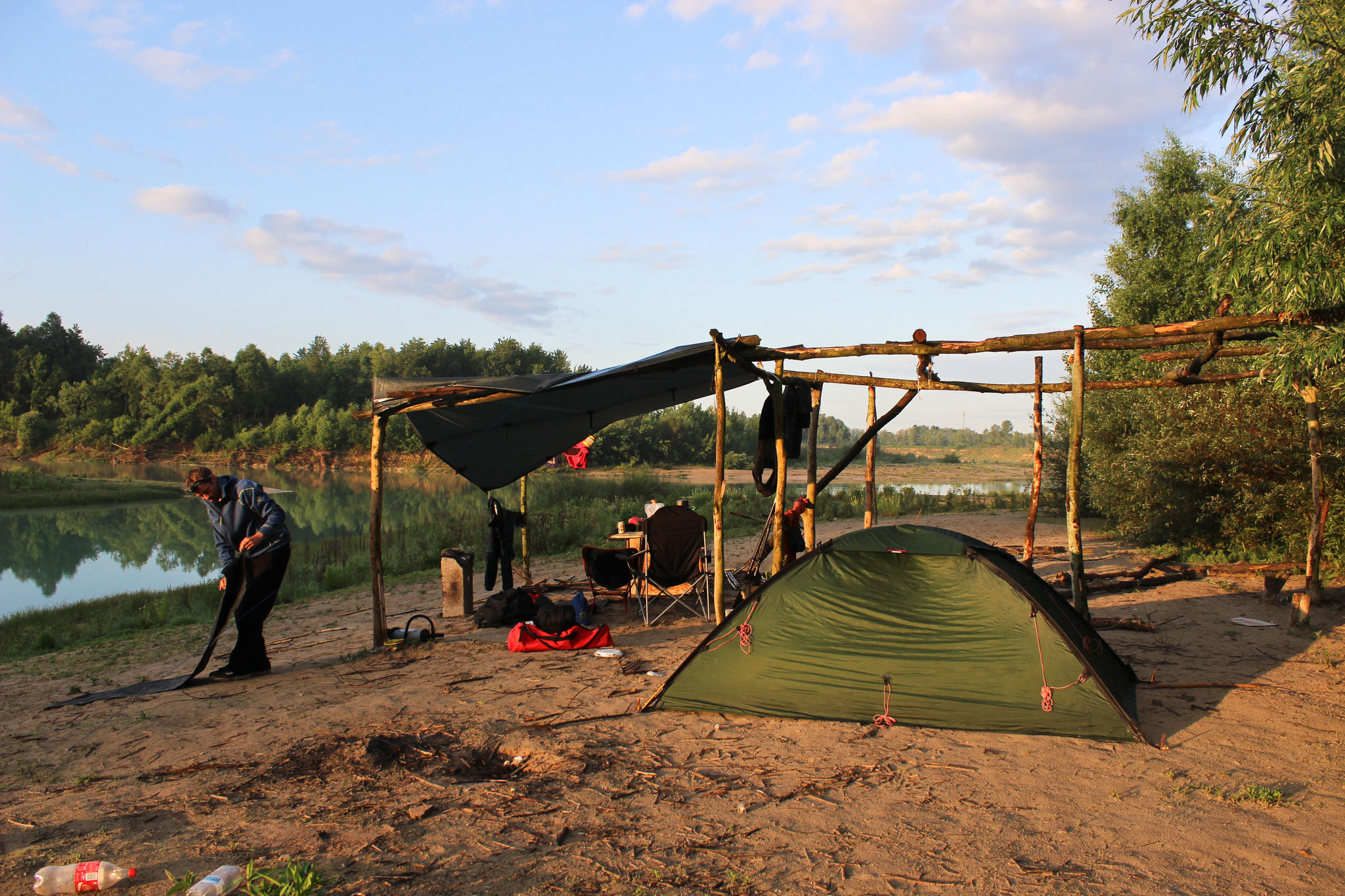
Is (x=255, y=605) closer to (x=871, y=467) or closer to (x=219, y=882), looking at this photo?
(x=219, y=882)

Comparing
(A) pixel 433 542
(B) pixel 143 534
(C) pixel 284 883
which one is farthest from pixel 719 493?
(B) pixel 143 534

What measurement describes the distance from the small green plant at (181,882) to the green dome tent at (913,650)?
8.37 feet

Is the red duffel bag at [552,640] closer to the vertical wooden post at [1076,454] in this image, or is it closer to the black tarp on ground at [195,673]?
the black tarp on ground at [195,673]

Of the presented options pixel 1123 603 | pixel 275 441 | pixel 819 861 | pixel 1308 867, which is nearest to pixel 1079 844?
pixel 1308 867

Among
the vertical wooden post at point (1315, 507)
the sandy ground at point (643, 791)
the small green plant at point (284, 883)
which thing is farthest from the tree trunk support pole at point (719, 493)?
the vertical wooden post at point (1315, 507)

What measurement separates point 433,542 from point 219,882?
1100 centimetres

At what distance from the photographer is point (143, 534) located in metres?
20.4

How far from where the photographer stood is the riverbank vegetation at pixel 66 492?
24.8m

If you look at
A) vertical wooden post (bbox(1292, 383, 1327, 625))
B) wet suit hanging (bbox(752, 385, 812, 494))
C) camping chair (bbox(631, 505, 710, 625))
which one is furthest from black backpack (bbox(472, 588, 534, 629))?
vertical wooden post (bbox(1292, 383, 1327, 625))

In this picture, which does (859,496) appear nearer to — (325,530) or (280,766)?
(325,530)

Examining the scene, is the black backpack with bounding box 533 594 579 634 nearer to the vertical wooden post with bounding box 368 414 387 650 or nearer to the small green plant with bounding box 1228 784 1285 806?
the vertical wooden post with bounding box 368 414 387 650

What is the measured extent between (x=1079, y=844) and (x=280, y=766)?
3.71m

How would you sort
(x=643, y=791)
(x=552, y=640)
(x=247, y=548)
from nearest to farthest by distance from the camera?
(x=643, y=791) → (x=247, y=548) → (x=552, y=640)

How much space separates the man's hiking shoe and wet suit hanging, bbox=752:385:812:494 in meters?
4.13
